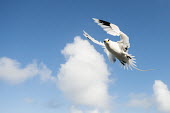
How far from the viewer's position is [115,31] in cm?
1453

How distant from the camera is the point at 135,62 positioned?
50.0 feet

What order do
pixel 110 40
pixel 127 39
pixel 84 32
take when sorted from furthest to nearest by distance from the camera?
pixel 84 32
pixel 127 39
pixel 110 40

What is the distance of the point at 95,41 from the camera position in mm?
15227

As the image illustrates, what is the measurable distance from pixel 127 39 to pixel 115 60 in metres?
1.78

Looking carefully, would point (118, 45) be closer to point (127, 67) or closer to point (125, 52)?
point (125, 52)

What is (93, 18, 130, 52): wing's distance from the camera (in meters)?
14.4

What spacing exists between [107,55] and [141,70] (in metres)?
2.37

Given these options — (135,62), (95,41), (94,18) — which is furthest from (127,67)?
(94,18)

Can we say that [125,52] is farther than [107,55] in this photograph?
No

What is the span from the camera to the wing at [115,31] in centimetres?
1438

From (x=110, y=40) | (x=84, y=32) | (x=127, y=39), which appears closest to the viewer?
(x=110, y=40)

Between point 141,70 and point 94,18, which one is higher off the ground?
point 94,18

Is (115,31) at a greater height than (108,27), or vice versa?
(108,27)

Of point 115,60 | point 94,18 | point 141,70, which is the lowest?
point 141,70
